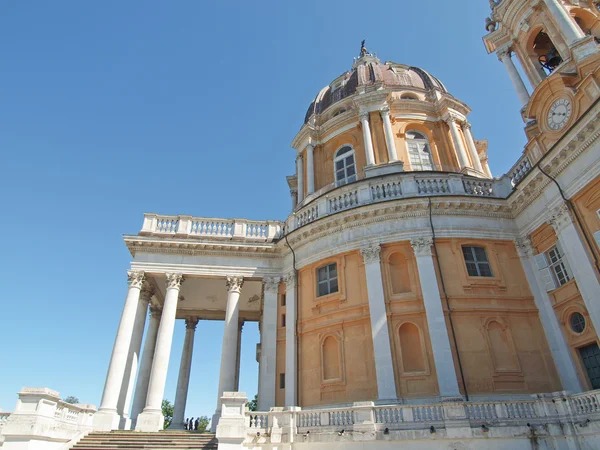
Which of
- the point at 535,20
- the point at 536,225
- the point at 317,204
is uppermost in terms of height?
the point at 535,20

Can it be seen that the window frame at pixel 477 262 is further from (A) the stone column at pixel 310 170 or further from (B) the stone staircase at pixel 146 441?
(B) the stone staircase at pixel 146 441

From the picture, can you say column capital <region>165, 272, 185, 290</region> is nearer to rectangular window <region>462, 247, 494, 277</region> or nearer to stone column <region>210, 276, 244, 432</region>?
stone column <region>210, 276, 244, 432</region>

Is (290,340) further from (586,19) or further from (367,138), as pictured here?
(586,19)

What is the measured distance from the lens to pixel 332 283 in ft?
54.9

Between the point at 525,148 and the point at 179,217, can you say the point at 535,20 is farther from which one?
the point at 179,217

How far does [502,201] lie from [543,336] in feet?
17.8

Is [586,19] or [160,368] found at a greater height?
[586,19]

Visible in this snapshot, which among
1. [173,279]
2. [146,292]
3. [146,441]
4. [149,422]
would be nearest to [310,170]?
[173,279]

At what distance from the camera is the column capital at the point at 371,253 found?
15688 millimetres

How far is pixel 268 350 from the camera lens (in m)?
17.1

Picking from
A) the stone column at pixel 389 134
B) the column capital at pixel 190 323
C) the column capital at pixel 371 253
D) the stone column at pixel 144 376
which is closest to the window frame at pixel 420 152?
the stone column at pixel 389 134

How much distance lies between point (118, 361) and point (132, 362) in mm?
1423

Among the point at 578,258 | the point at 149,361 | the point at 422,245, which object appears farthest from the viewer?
the point at 149,361

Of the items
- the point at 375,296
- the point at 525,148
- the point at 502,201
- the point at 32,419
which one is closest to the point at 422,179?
the point at 502,201
